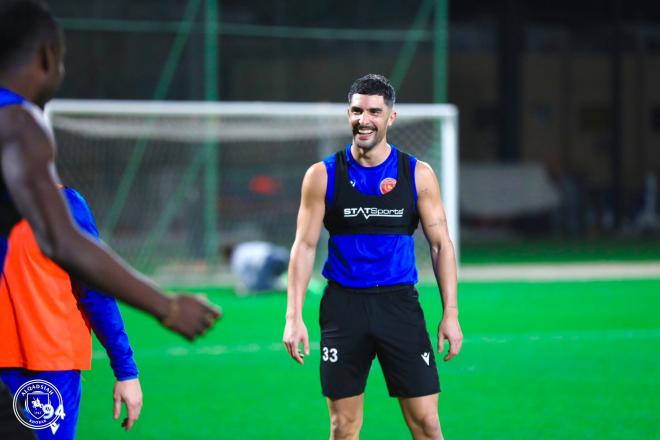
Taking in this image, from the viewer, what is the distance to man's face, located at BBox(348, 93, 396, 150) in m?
4.62

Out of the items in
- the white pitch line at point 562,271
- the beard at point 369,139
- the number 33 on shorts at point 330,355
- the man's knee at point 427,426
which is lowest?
the white pitch line at point 562,271

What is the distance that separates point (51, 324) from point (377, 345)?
1.66 metres

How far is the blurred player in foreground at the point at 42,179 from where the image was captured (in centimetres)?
239

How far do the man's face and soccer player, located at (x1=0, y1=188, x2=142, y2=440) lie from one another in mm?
1552

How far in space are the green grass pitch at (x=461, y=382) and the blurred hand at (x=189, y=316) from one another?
3.95m

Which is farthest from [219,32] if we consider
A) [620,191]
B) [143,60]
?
[620,191]

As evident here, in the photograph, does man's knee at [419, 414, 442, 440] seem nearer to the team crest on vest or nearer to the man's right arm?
the man's right arm

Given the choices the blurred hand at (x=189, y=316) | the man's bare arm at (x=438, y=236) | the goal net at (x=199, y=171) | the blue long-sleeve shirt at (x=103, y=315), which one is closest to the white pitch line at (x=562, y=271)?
the goal net at (x=199, y=171)

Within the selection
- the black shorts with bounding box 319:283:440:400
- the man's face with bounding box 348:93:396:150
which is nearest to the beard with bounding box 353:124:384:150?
the man's face with bounding box 348:93:396:150

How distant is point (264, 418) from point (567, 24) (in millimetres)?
31427

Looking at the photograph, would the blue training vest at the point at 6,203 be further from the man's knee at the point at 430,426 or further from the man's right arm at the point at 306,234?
the man's knee at the point at 430,426

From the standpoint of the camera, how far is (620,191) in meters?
32.4

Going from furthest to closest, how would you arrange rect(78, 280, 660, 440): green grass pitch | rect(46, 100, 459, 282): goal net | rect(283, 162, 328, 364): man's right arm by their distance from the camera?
rect(46, 100, 459, 282): goal net → rect(78, 280, 660, 440): green grass pitch → rect(283, 162, 328, 364): man's right arm

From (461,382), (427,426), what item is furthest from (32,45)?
(461,382)
